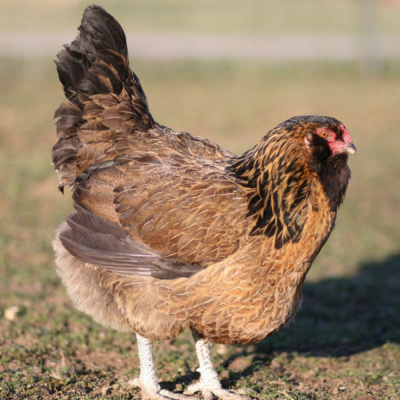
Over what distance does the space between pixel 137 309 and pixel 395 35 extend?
2256 cm

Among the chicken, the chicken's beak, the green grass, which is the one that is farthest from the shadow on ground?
the green grass

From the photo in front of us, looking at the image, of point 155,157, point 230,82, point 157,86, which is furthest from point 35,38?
point 155,157

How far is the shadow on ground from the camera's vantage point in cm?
483

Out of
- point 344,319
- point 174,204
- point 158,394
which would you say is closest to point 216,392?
point 158,394

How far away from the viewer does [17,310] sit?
499 centimetres

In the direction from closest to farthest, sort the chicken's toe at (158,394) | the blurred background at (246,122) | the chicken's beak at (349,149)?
the chicken's beak at (349,149) < the chicken's toe at (158,394) < the blurred background at (246,122)

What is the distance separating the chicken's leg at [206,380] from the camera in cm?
386

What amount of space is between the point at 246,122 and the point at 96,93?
784cm

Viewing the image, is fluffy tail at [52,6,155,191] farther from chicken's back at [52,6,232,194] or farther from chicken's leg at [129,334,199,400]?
chicken's leg at [129,334,199,400]

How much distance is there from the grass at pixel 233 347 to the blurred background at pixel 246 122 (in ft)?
0.07

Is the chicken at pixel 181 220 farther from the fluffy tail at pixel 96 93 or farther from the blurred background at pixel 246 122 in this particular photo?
the blurred background at pixel 246 122

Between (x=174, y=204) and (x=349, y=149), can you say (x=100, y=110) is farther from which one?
(x=349, y=149)

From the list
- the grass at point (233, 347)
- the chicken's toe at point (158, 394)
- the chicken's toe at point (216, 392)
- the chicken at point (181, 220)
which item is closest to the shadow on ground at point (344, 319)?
the grass at point (233, 347)

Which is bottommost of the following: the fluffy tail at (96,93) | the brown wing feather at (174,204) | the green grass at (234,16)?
Answer: the brown wing feather at (174,204)
